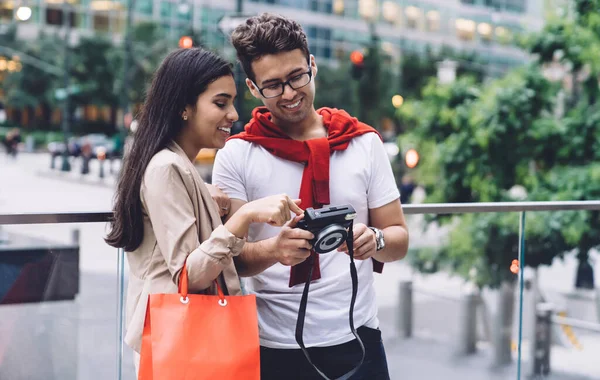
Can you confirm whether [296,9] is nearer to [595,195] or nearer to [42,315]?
[595,195]

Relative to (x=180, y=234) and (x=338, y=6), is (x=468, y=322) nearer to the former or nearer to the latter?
(x=180, y=234)

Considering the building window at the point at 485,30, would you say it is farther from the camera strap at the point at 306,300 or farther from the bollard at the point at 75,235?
the camera strap at the point at 306,300

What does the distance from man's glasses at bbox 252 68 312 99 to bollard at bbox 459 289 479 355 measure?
182 inches

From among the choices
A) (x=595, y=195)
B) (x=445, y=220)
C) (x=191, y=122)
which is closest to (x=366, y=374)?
(x=191, y=122)

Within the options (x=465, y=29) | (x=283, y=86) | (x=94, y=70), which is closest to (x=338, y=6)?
(x=465, y=29)

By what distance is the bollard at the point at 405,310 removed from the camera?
238 inches

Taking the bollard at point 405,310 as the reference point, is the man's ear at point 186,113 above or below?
above

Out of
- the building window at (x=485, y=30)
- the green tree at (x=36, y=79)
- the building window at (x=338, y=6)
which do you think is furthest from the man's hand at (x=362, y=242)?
the building window at (x=485, y=30)

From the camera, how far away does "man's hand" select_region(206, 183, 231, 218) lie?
6.87 feet

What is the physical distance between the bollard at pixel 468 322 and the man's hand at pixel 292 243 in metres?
4.67

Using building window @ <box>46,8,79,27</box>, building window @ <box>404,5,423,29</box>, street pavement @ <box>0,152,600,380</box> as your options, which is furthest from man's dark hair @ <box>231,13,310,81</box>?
building window @ <box>404,5,423,29</box>

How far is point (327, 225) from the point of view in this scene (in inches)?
73.7

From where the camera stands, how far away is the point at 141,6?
49.0 meters

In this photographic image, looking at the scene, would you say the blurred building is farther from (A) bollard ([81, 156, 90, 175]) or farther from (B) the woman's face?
(B) the woman's face
